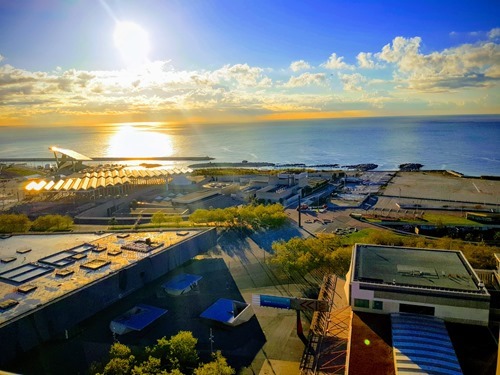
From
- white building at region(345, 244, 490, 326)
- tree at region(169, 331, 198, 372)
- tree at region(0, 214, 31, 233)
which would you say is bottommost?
tree at region(169, 331, 198, 372)

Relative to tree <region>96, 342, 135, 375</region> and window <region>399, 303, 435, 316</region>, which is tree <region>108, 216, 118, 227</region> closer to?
tree <region>96, 342, 135, 375</region>

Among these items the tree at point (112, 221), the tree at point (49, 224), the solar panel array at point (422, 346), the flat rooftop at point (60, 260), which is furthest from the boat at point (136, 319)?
the tree at point (112, 221)

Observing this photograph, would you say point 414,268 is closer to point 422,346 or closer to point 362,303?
point 362,303

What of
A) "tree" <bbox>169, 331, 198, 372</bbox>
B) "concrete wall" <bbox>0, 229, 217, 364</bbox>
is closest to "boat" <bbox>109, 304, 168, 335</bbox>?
"concrete wall" <bbox>0, 229, 217, 364</bbox>

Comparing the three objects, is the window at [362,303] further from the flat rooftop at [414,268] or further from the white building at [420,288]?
the flat rooftop at [414,268]

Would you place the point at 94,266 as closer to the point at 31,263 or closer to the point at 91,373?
the point at 31,263

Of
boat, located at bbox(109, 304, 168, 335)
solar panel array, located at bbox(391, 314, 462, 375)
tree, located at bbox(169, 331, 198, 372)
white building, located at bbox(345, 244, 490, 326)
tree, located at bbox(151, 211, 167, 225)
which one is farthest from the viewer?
tree, located at bbox(151, 211, 167, 225)

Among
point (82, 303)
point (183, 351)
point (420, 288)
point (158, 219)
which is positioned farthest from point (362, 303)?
point (158, 219)
